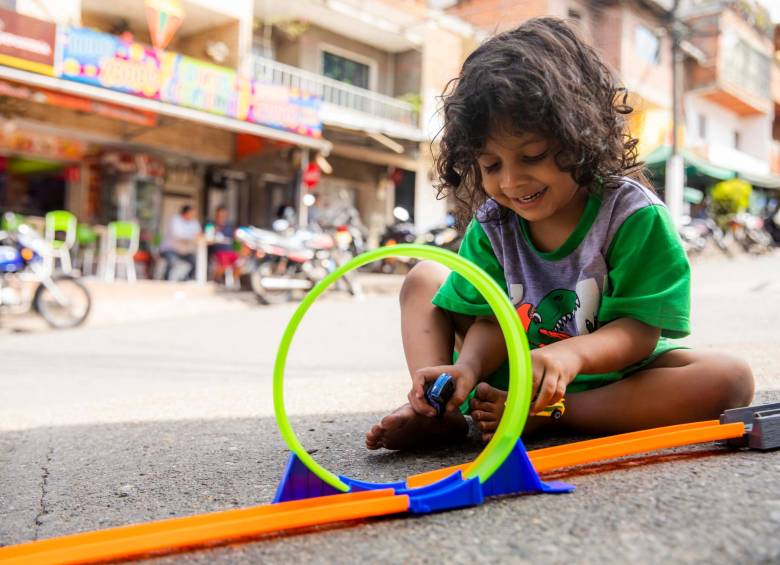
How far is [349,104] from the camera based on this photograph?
38.4 feet

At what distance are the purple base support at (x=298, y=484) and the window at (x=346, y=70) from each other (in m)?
11.7

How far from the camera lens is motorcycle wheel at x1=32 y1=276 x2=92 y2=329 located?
5.79m

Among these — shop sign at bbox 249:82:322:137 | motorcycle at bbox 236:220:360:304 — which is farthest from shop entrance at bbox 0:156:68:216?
motorcycle at bbox 236:220:360:304

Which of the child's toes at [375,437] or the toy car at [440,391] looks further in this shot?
the child's toes at [375,437]

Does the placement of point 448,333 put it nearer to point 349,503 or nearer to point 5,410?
point 349,503

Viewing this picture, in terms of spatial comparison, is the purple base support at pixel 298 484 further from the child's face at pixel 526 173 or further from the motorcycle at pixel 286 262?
the motorcycle at pixel 286 262

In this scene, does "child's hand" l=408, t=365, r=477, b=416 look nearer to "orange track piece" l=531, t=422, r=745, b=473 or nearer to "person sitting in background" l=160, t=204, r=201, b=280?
"orange track piece" l=531, t=422, r=745, b=473

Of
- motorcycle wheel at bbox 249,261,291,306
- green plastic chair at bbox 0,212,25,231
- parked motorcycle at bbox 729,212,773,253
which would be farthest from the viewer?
parked motorcycle at bbox 729,212,773,253

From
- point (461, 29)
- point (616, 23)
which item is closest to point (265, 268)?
point (461, 29)

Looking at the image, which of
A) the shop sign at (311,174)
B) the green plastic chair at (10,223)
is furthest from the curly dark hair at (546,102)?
the shop sign at (311,174)

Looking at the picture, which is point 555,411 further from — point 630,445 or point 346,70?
point 346,70

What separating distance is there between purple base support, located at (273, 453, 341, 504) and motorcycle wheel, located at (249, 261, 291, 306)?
629 centimetres

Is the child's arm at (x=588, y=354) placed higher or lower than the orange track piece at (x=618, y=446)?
higher

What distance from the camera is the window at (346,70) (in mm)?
12047
